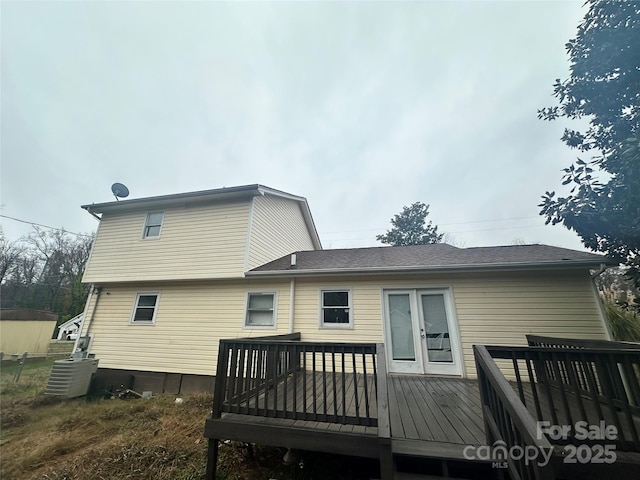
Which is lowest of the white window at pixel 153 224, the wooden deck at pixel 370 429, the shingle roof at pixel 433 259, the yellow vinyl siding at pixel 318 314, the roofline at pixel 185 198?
the wooden deck at pixel 370 429

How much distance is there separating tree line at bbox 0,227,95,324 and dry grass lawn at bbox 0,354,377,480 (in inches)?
757

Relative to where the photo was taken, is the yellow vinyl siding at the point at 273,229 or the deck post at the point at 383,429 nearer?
the deck post at the point at 383,429

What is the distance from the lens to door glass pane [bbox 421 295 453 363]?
211 inches

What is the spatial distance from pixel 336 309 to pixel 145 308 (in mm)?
6114

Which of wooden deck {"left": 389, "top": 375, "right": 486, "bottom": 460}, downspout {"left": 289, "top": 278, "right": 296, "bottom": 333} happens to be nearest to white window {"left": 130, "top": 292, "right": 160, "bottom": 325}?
downspout {"left": 289, "top": 278, "right": 296, "bottom": 333}

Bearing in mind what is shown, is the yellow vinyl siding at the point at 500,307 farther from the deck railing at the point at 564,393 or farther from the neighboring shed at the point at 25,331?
the neighboring shed at the point at 25,331

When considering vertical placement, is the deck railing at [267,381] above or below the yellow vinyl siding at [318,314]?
below

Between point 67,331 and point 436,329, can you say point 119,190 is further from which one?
point 67,331

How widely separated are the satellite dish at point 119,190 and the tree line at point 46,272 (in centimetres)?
1646

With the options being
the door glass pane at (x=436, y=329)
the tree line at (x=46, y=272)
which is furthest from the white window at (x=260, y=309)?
the tree line at (x=46, y=272)

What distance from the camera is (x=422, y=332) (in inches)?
216

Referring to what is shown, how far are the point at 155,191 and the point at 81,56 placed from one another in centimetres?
1184

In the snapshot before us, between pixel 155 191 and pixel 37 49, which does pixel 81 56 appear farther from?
pixel 155 191

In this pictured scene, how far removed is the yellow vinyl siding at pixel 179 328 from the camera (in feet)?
21.2
